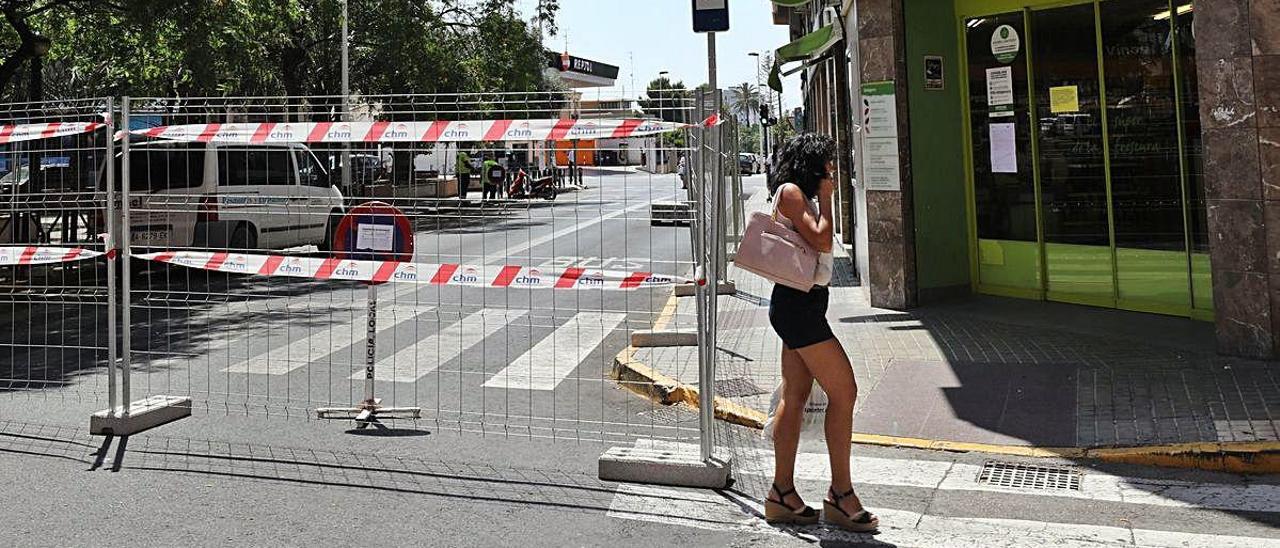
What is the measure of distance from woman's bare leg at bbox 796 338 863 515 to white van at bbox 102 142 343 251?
3.35 metres

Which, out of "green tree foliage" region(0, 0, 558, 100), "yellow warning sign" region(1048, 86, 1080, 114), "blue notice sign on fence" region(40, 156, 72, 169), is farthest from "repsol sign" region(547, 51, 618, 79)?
"yellow warning sign" region(1048, 86, 1080, 114)

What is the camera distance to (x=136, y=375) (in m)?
8.88

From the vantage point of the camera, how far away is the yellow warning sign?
A: 10836 millimetres

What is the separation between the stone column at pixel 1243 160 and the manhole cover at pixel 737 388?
3.42 meters

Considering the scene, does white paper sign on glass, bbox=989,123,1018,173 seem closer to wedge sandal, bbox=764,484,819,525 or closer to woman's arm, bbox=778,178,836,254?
woman's arm, bbox=778,178,836,254

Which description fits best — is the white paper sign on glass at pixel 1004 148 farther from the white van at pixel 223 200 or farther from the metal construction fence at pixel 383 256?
the white van at pixel 223 200

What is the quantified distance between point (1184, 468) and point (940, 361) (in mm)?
2707

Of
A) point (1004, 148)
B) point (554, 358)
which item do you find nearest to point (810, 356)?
point (554, 358)

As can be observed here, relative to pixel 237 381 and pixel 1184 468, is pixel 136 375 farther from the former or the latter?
pixel 1184 468

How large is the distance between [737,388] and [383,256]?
2.60 meters

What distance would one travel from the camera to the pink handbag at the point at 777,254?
4.98 meters

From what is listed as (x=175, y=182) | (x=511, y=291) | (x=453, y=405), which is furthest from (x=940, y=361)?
(x=175, y=182)

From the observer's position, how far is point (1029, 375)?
8062 millimetres

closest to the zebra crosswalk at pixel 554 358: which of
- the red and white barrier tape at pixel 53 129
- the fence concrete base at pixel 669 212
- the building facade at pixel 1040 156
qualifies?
the fence concrete base at pixel 669 212
